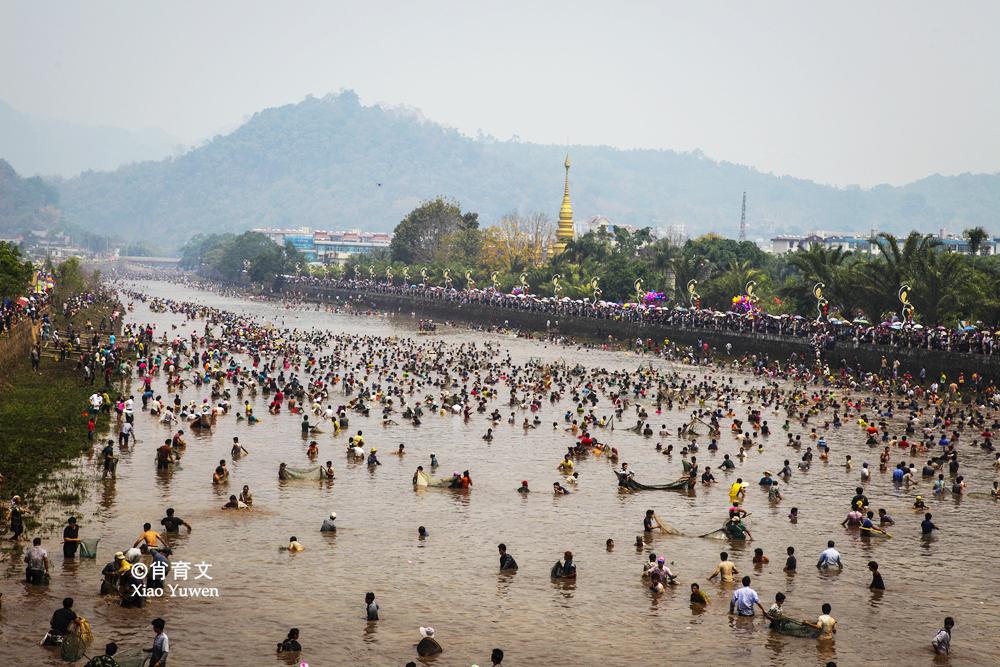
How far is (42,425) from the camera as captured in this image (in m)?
33.4

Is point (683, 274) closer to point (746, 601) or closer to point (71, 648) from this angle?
point (746, 601)

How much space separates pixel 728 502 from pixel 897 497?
5371mm

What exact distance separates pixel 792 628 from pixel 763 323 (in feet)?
162

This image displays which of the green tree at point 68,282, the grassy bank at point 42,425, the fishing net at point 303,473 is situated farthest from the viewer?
the green tree at point 68,282

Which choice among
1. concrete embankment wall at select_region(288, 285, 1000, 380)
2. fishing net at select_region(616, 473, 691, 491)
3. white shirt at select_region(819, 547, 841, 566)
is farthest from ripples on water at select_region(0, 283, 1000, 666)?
concrete embankment wall at select_region(288, 285, 1000, 380)

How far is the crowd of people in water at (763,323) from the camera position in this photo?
52906 millimetres

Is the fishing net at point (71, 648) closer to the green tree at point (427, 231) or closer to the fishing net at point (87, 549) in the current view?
the fishing net at point (87, 549)

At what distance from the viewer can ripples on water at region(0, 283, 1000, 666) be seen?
1800cm

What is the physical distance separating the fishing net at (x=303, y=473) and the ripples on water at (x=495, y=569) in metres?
0.58

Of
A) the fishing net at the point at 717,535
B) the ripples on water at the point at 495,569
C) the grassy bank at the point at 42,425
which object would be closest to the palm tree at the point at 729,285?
the ripples on water at the point at 495,569

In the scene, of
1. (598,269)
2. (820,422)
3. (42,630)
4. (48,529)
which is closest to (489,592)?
(42,630)

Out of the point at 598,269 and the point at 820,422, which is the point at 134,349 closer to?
the point at 820,422

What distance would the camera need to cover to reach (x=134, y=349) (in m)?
59.2

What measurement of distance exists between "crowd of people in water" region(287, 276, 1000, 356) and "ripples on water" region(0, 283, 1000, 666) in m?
19.5
